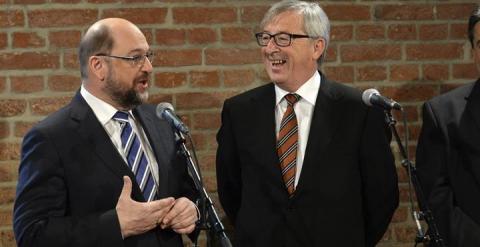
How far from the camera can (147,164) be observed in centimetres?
282

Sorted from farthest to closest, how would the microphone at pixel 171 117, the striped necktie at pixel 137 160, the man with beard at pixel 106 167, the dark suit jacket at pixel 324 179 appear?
the dark suit jacket at pixel 324 179
the striped necktie at pixel 137 160
the man with beard at pixel 106 167
the microphone at pixel 171 117

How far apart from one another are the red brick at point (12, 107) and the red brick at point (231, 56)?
0.88 meters

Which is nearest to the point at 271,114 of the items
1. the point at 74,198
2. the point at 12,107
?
the point at 74,198

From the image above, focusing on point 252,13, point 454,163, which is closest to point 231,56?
point 252,13

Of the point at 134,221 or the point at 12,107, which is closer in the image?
the point at 134,221

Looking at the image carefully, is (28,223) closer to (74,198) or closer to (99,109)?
(74,198)

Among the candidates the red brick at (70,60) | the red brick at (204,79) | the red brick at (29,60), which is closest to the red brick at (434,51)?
the red brick at (204,79)

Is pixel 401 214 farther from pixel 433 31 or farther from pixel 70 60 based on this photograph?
pixel 70 60

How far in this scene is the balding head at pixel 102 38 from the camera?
2.85m

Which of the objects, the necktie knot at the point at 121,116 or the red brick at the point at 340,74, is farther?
the red brick at the point at 340,74

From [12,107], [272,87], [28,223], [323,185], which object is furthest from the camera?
[12,107]

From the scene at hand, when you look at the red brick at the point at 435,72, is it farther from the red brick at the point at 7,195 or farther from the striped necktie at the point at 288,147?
the red brick at the point at 7,195

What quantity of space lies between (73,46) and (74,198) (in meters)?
1.14

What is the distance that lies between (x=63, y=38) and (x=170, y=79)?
1.72 ft
